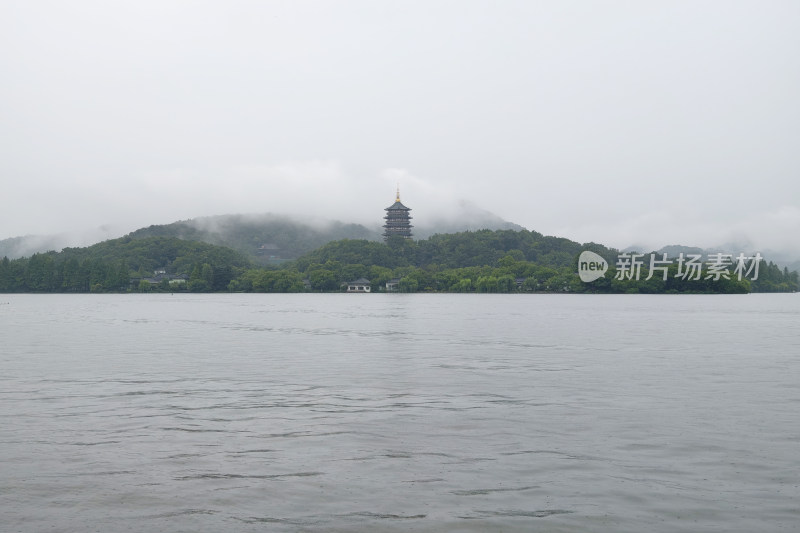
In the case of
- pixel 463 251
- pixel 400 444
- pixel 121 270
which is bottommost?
pixel 400 444

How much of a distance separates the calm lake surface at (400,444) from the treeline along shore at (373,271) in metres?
115

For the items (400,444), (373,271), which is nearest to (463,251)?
(373,271)

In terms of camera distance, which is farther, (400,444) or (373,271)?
(373,271)

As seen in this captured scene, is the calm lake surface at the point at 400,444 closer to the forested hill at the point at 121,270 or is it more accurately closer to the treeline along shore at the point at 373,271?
the treeline along shore at the point at 373,271

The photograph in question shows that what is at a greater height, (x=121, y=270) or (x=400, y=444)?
(x=121, y=270)

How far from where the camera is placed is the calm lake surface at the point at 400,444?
26.9 ft

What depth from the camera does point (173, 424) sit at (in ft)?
43.1

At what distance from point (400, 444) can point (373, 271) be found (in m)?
153

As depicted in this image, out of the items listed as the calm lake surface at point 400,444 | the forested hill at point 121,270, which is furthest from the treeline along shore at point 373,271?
the calm lake surface at point 400,444

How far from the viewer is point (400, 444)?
1148 cm

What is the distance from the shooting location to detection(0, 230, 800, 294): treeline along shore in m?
138

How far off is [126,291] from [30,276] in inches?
763

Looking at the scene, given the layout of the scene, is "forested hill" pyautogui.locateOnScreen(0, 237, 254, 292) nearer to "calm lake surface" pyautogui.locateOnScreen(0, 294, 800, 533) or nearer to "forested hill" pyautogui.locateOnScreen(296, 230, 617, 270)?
"forested hill" pyautogui.locateOnScreen(296, 230, 617, 270)

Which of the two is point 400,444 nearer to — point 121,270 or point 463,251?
point 121,270
